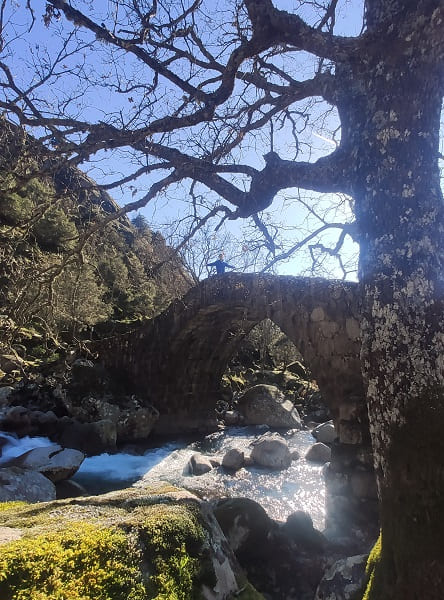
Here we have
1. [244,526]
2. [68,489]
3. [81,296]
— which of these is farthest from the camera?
[81,296]

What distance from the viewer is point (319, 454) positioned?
9.85 m

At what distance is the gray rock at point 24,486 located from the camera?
5715mm

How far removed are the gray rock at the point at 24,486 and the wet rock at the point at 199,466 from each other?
3.57 m

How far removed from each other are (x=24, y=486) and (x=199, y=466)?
4.10m

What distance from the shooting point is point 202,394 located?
15023 mm

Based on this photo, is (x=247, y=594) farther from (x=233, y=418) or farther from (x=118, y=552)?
(x=233, y=418)

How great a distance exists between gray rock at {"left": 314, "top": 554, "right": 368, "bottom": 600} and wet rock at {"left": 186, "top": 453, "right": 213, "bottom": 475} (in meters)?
6.36

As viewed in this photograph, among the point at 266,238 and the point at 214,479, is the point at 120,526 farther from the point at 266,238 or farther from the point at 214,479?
the point at 214,479

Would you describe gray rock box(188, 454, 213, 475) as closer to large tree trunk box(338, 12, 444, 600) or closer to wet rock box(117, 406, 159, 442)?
wet rock box(117, 406, 159, 442)

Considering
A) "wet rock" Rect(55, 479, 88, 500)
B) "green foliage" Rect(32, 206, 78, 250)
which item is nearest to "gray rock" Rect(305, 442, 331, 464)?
"wet rock" Rect(55, 479, 88, 500)

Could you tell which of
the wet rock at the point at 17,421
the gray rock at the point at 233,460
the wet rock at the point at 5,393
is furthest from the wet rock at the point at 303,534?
the wet rock at the point at 5,393

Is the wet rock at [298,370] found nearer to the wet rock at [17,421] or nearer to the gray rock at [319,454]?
the gray rock at [319,454]

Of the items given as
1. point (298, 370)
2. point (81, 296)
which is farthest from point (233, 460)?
point (298, 370)

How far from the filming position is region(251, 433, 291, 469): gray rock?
9.32m
